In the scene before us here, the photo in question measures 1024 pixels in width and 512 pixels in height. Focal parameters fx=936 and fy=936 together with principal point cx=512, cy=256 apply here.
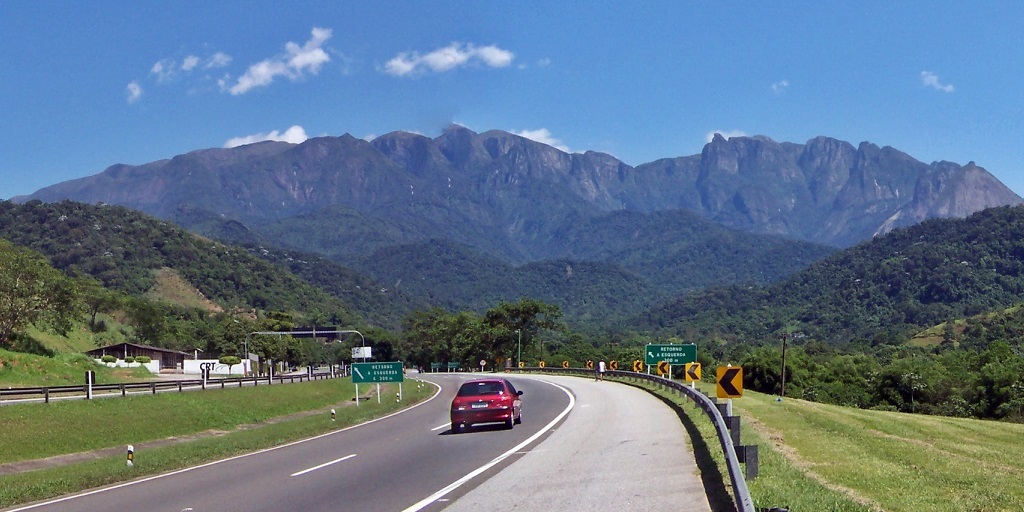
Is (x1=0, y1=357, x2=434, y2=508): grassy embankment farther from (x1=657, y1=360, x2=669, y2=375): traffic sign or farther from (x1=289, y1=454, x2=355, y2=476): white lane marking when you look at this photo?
(x1=657, y1=360, x2=669, y2=375): traffic sign

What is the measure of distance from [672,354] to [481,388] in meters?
22.9

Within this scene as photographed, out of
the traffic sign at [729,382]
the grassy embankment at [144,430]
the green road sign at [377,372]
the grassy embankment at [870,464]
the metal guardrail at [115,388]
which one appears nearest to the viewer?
the grassy embankment at [870,464]

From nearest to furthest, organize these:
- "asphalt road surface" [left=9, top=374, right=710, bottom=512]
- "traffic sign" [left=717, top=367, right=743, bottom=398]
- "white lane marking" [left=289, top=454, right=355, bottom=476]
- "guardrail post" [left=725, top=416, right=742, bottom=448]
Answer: "asphalt road surface" [left=9, top=374, right=710, bottom=512] → "guardrail post" [left=725, top=416, right=742, bottom=448] → "white lane marking" [left=289, top=454, right=355, bottom=476] → "traffic sign" [left=717, top=367, right=743, bottom=398]

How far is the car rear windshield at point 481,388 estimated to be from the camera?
88.8 feet

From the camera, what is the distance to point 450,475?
16781mm

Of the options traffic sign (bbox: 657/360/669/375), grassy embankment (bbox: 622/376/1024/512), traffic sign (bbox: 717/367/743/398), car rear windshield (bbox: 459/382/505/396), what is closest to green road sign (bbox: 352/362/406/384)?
traffic sign (bbox: 657/360/669/375)

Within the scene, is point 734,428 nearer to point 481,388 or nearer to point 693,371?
point 481,388

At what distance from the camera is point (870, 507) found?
10.9 m

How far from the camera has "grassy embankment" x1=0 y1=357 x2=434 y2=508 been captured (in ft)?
67.1

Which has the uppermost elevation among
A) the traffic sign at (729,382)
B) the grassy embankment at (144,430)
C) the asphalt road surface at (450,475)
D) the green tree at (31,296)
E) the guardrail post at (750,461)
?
the green tree at (31,296)

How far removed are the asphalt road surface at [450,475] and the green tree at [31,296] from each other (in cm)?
5518

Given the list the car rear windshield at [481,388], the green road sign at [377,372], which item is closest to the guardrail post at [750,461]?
the car rear windshield at [481,388]

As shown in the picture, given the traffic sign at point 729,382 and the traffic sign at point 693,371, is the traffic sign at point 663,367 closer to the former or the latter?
the traffic sign at point 693,371

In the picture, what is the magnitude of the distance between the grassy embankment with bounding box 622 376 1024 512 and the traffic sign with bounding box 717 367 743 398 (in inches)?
36.9
